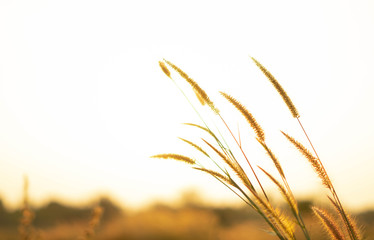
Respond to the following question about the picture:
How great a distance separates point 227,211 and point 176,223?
403 cm

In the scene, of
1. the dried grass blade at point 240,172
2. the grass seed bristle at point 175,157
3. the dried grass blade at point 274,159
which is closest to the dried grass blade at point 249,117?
the dried grass blade at point 274,159

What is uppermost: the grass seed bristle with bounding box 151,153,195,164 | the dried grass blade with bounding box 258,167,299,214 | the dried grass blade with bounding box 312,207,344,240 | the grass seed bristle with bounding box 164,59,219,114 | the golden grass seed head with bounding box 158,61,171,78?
the golden grass seed head with bounding box 158,61,171,78

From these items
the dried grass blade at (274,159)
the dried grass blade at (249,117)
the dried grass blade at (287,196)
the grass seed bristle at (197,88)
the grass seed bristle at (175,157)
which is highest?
the grass seed bristle at (197,88)

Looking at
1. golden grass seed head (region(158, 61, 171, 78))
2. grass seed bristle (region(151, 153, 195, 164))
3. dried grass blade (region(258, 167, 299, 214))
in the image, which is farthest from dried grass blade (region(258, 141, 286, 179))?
golden grass seed head (region(158, 61, 171, 78))

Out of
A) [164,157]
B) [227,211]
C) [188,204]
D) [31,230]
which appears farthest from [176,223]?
[164,157]

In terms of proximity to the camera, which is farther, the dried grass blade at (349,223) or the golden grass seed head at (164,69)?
the golden grass seed head at (164,69)

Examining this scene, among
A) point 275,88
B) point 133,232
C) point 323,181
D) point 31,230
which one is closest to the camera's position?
point 323,181

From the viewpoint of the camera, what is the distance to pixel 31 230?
2609 millimetres

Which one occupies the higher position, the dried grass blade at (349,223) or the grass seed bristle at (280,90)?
the grass seed bristle at (280,90)

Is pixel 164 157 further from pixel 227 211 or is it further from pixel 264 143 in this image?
pixel 227 211

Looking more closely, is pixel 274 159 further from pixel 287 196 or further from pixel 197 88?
pixel 197 88

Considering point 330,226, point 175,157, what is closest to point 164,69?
point 175,157

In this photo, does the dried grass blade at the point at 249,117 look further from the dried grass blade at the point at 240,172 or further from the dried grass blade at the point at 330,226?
the dried grass blade at the point at 330,226

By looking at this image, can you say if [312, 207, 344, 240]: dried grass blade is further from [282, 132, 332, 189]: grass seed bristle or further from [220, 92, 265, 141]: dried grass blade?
[220, 92, 265, 141]: dried grass blade
